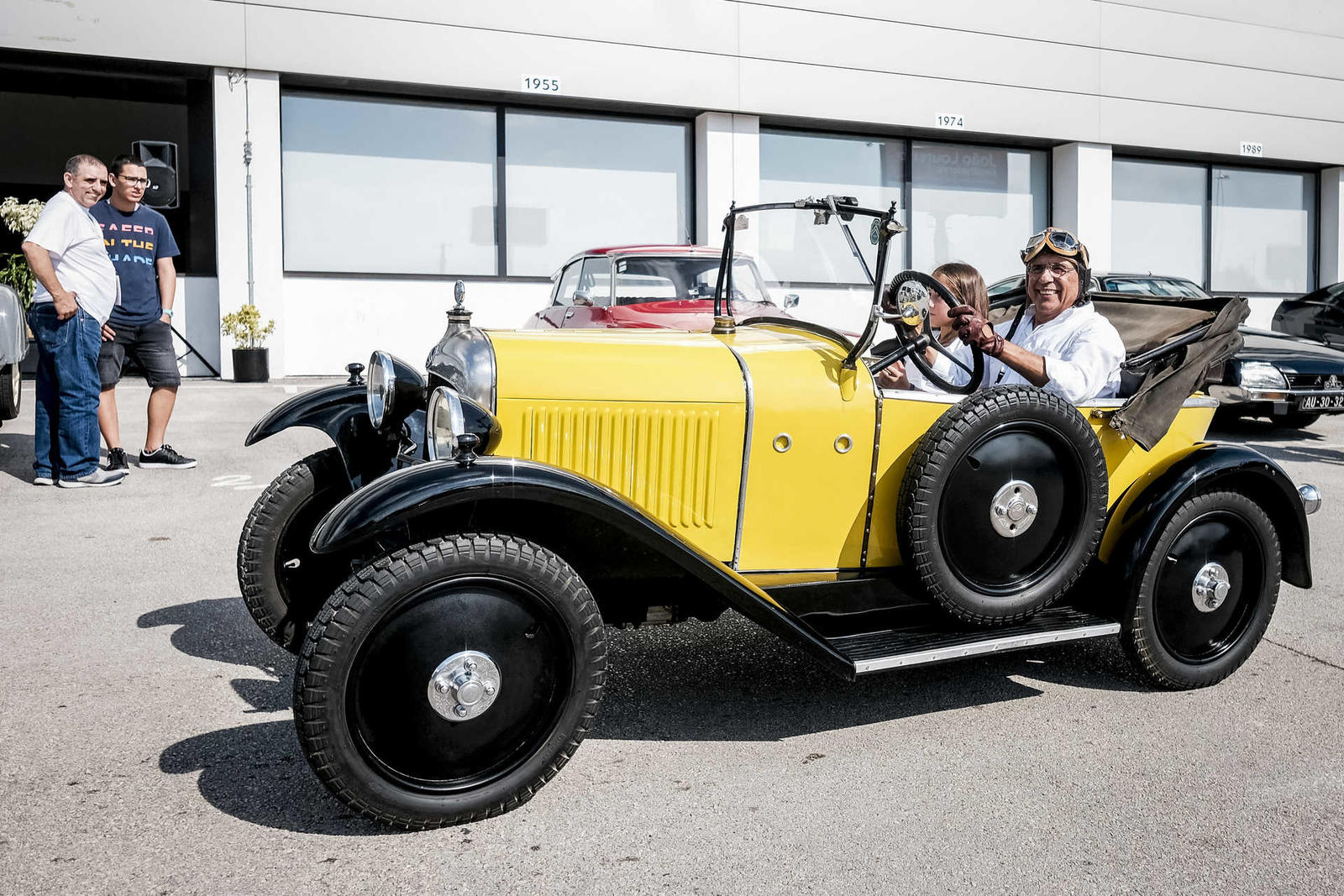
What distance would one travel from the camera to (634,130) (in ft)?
53.6

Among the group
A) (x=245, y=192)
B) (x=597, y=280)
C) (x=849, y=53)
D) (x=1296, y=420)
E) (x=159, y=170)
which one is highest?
(x=849, y=53)

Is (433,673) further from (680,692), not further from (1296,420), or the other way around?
(1296,420)

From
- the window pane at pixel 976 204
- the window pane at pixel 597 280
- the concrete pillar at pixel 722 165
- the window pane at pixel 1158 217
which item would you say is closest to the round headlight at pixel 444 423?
the window pane at pixel 597 280

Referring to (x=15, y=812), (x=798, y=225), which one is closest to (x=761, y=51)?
(x=798, y=225)

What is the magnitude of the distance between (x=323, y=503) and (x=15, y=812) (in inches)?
52.7

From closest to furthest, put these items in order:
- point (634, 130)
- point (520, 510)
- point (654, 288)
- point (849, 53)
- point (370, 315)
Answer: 1. point (520, 510)
2. point (654, 288)
3. point (370, 315)
4. point (634, 130)
5. point (849, 53)

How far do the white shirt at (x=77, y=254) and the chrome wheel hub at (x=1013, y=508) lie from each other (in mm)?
6053

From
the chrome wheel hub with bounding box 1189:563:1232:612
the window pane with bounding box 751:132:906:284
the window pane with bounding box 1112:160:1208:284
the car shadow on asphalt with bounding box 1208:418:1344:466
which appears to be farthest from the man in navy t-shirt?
the window pane with bounding box 1112:160:1208:284

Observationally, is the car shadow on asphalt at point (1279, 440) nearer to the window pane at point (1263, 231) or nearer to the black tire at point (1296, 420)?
the black tire at point (1296, 420)

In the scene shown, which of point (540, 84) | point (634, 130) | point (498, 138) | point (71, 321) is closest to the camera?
point (71, 321)

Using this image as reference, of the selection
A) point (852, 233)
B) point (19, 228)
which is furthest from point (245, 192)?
point (852, 233)

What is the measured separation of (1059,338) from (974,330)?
71cm

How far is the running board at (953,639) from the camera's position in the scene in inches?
126

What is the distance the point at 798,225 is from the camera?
17062mm
